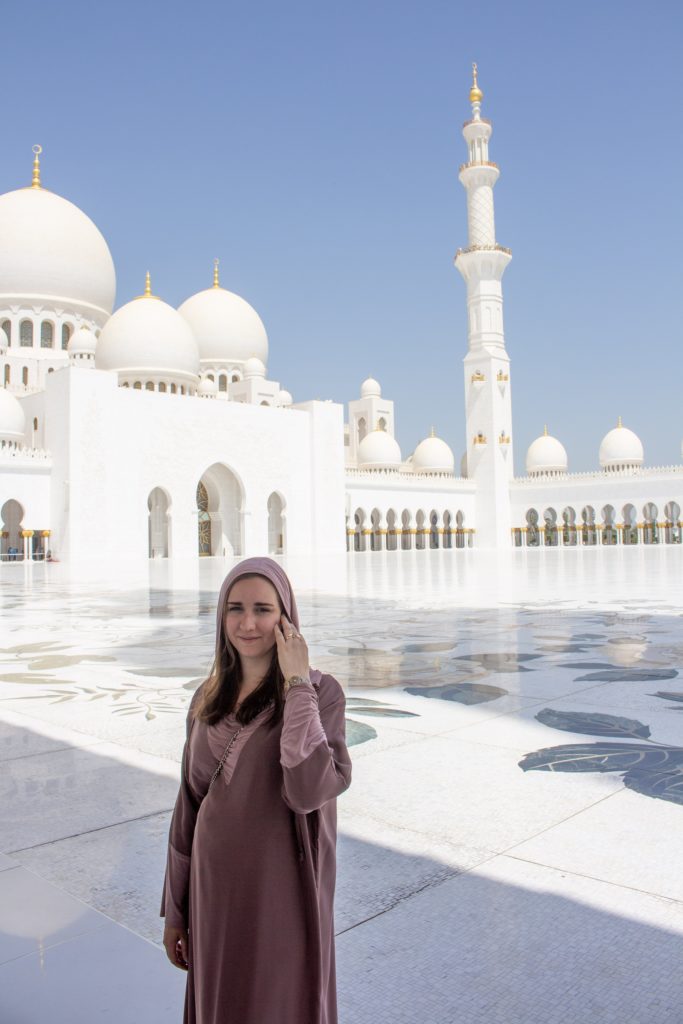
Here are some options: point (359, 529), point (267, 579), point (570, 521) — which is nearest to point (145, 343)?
point (359, 529)

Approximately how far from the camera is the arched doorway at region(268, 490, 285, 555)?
26.0 meters

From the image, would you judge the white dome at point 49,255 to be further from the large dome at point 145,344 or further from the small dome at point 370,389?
the small dome at point 370,389

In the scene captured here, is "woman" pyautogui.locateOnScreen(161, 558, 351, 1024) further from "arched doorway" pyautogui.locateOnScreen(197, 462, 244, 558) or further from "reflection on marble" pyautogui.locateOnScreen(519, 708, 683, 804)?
"arched doorway" pyautogui.locateOnScreen(197, 462, 244, 558)

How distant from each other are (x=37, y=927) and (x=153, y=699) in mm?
1707

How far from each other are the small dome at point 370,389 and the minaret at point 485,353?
14.4ft

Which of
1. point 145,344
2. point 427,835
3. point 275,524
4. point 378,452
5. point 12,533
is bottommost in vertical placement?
point 427,835

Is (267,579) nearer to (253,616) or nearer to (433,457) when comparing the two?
(253,616)

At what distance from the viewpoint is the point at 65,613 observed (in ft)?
21.5

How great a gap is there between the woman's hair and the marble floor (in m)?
0.41

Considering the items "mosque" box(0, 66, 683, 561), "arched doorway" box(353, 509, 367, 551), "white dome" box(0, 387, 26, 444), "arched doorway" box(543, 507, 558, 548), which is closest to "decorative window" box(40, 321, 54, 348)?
"mosque" box(0, 66, 683, 561)

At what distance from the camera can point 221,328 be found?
94.3 ft

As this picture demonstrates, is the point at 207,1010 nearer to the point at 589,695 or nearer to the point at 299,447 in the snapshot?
the point at 589,695

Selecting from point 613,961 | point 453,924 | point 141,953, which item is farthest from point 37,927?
point 613,961

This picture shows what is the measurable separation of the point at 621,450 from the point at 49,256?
65.9ft
